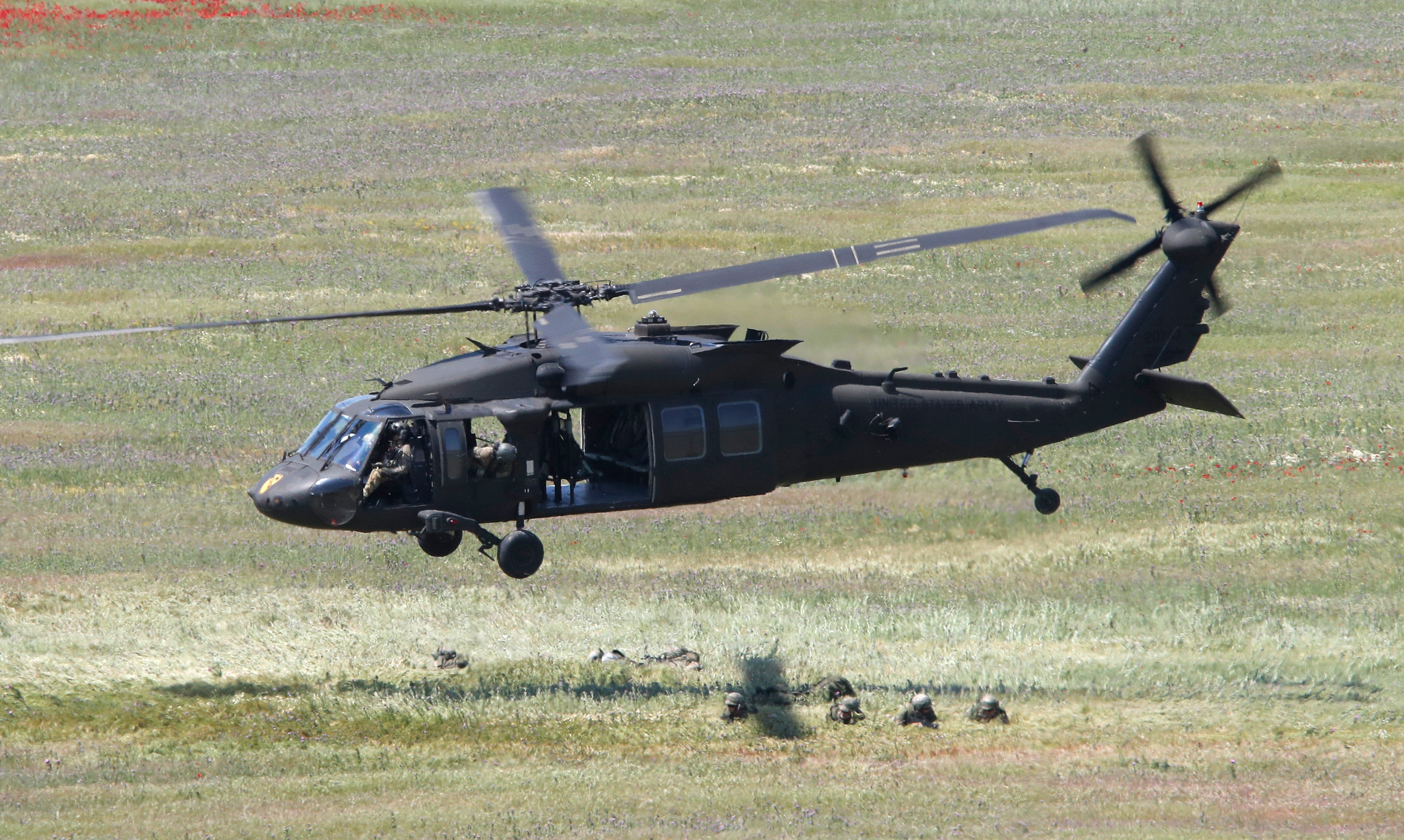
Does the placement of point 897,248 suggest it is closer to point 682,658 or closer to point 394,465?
point 394,465

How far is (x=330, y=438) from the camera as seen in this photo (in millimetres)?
18828

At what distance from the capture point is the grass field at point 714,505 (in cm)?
1727

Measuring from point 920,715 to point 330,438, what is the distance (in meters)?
7.81

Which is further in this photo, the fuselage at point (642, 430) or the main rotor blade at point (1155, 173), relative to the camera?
the main rotor blade at point (1155, 173)

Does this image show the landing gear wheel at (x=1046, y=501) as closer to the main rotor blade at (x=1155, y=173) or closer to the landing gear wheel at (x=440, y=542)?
the main rotor blade at (x=1155, y=173)

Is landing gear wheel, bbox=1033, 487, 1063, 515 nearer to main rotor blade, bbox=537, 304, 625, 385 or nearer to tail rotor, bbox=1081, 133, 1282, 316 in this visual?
tail rotor, bbox=1081, 133, 1282, 316

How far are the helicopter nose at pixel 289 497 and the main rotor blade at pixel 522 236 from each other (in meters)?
3.54

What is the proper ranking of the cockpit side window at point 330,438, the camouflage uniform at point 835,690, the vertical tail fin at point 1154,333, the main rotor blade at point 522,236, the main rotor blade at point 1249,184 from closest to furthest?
the cockpit side window at point 330,438 → the main rotor blade at point 522,236 → the camouflage uniform at point 835,690 → the main rotor blade at point 1249,184 → the vertical tail fin at point 1154,333

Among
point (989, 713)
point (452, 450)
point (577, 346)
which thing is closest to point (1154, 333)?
point (989, 713)

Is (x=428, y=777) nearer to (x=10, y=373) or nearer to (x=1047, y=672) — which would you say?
(x=1047, y=672)

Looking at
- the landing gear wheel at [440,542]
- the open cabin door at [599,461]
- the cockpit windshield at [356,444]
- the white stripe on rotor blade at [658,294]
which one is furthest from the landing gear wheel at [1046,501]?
the cockpit windshield at [356,444]

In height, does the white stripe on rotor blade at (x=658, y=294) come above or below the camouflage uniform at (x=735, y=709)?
above

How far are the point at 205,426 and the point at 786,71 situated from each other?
3923 centimetres

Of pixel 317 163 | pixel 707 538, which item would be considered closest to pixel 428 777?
pixel 707 538
